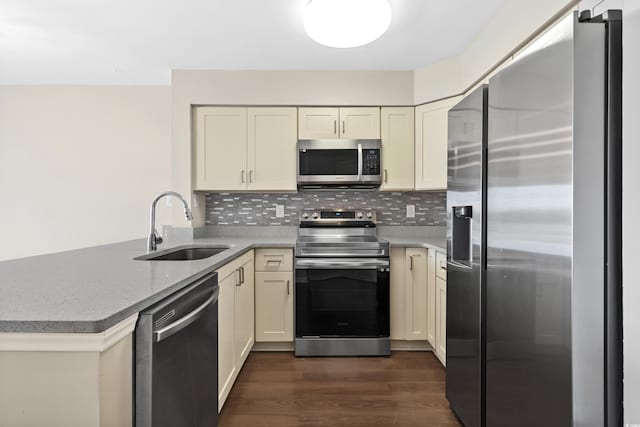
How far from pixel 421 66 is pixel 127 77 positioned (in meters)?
2.60

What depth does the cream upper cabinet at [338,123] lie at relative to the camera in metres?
3.30

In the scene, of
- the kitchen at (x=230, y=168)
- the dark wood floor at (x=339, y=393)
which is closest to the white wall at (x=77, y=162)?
the kitchen at (x=230, y=168)

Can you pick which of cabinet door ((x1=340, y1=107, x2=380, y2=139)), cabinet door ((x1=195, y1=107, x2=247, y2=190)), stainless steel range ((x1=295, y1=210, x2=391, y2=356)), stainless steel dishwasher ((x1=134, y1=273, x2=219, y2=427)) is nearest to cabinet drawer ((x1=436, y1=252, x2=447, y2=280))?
stainless steel range ((x1=295, y1=210, x2=391, y2=356))

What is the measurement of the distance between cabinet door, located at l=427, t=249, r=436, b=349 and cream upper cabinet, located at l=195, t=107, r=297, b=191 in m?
1.30

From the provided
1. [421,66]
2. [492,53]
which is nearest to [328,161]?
[421,66]

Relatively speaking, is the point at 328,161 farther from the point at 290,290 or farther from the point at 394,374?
the point at 394,374

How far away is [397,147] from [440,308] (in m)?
1.40

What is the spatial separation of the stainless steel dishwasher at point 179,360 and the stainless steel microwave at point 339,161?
170 centimetres

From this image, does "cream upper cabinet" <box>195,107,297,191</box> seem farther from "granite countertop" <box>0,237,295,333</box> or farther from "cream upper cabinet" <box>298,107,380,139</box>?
"granite countertop" <box>0,237,295,333</box>

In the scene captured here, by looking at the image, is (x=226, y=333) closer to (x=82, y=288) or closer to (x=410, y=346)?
(x=82, y=288)

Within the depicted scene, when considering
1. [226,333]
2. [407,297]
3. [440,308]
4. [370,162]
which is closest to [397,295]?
[407,297]

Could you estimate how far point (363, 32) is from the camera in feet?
6.88

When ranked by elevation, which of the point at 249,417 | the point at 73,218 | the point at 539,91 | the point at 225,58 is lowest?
the point at 249,417

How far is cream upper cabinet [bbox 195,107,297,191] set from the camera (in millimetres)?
3297
